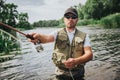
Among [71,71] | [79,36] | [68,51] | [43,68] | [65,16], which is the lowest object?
[43,68]

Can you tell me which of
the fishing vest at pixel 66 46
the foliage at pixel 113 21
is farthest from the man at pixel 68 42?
the foliage at pixel 113 21

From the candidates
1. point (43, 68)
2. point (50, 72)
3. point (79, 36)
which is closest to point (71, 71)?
point (79, 36)

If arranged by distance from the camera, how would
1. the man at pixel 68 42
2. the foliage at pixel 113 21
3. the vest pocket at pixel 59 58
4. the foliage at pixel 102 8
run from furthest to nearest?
the foliage at pixel 102 8 < the foliage at pixel 113 21 < the vest pocket at pixel 59 58 < the man at pixel 68 42

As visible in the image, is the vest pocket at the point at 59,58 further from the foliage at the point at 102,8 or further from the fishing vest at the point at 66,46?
the foliage at the point at 102,8

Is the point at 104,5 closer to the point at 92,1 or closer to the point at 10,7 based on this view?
the point at 92,1

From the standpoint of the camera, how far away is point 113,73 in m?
10.5

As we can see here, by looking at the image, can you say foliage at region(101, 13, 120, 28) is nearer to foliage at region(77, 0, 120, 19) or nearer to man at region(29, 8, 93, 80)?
man at region(29, 8, 93, 80)

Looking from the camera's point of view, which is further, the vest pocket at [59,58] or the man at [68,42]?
the vest pocket at [59,58]

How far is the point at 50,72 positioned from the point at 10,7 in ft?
273

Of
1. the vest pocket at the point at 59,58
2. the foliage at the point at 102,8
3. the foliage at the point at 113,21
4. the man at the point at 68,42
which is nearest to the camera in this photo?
the man at the point at 68,42

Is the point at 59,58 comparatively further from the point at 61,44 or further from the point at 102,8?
the point at 102,8

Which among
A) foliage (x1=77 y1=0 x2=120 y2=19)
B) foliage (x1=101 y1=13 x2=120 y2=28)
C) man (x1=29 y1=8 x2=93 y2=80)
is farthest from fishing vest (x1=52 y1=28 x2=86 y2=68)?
foliage (x1=77 y1=0 x2=120 y2=19)

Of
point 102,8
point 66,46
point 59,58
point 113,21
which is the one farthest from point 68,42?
point 102,8

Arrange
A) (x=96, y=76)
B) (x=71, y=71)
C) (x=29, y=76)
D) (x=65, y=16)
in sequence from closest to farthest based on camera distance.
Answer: (x=65, y=16) < (x=71, y=71) < (x=96, y=76) < (x=29, y=76)
